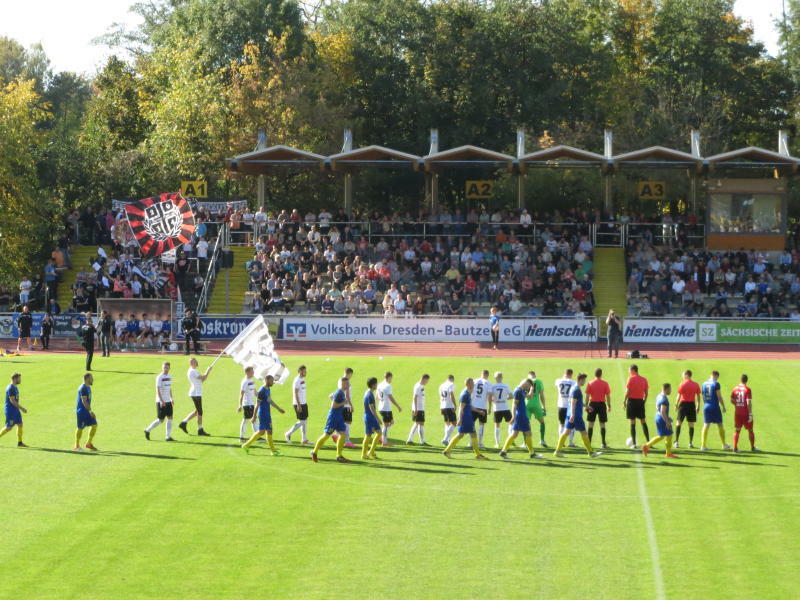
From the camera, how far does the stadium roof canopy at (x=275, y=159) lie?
2062 inches

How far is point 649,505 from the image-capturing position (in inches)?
779

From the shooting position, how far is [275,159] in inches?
2105

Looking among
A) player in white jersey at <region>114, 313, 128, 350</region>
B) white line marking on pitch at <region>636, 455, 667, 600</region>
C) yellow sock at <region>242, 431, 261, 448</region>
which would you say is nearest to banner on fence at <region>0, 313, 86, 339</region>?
player in white jersey at <region>114, 313, 128, 350</region>

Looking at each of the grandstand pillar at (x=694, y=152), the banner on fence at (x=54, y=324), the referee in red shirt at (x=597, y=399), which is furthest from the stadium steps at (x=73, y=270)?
the referee in red shirt at (x=597, y=399)

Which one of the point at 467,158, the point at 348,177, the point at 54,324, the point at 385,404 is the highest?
the point at 467,158

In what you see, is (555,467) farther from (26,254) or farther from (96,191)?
(96,191)

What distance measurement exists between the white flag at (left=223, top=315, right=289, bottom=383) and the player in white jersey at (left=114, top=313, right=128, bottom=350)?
778 inches

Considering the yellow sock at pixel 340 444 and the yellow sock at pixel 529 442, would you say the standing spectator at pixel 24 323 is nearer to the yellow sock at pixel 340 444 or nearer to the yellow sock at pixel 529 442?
the yellow sock at pixel 340 444

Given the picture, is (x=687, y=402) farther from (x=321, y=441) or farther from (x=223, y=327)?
(x=223, y=327)

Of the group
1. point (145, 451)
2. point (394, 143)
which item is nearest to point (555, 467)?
point (145, 451)

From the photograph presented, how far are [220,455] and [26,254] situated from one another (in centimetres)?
3350

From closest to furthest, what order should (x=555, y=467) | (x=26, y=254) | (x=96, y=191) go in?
(x=555, y=467) < (x=26, y=254) < (x=96, y=191)

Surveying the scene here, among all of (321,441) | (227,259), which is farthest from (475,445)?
(227,259)

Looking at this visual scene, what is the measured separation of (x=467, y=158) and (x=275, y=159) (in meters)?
9.40
